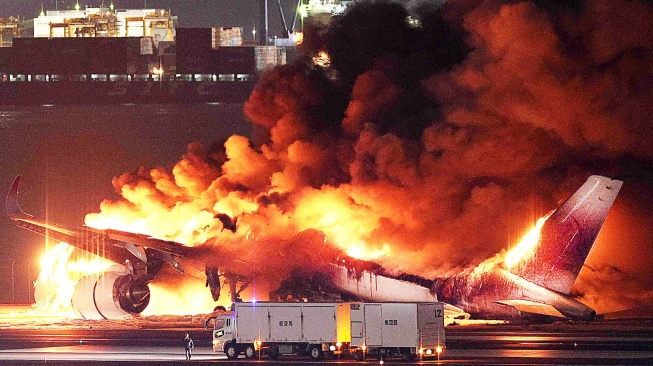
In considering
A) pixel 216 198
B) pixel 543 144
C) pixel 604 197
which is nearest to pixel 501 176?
pixel 543 144

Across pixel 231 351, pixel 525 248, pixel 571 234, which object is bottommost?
pixel 231 351

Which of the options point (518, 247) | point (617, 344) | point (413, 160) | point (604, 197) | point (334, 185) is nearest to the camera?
point (617, 344)

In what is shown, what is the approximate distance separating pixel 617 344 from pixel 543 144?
12952mm

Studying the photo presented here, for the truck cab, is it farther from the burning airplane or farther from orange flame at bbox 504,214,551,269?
orange flame at bbox 504,214,551,269

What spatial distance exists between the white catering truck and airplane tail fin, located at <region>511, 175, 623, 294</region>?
11.7 m

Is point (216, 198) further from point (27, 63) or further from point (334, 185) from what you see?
point (27, 63)

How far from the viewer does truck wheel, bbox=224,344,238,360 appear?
42.7 meters

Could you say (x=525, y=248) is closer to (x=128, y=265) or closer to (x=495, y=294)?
(x=495, y=294)

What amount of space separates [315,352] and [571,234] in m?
15.5

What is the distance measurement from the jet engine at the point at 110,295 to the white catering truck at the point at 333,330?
1950 centimetres

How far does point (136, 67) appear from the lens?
16925cm

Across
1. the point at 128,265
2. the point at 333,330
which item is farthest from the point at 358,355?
the point at 128,265

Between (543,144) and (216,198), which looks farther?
(216,198)

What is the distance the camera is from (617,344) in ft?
153
